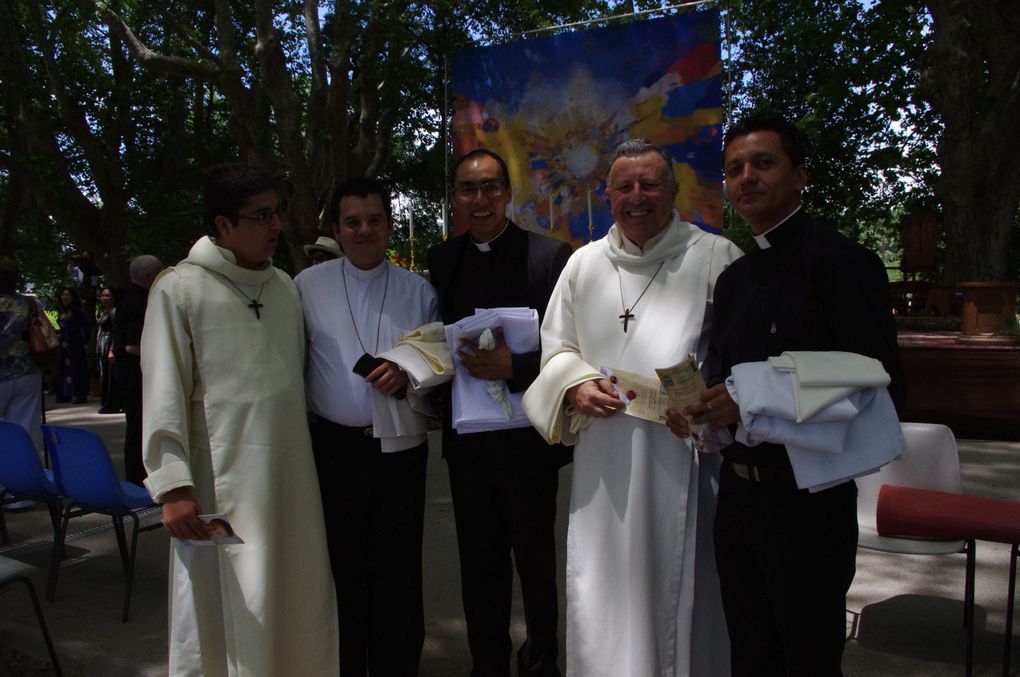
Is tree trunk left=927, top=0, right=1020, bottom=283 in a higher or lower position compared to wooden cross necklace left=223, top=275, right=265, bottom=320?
higher

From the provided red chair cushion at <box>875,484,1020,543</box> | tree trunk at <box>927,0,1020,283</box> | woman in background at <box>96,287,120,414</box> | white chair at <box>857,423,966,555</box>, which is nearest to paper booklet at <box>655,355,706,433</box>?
red chair cushion at <box>875,484,1020,543</box>

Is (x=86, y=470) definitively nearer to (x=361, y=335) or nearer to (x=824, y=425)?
(x=361, y=335)

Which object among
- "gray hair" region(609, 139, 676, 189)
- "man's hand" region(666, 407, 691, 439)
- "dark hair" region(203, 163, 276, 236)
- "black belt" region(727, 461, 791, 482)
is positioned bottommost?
"black belt" region(727, 461, 791, 482)

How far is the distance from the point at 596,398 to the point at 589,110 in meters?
5.55

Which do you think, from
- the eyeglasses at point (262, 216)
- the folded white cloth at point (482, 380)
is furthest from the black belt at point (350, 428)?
the eyeglasses at point (262, 216)

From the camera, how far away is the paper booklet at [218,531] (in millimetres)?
2328

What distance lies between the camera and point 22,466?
443 centimetres

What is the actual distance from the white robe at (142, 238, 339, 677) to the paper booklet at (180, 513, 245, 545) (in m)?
0.14

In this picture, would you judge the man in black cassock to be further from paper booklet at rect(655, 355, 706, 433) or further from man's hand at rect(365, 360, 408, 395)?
man's hand at rect(365, 360, 408, 395)

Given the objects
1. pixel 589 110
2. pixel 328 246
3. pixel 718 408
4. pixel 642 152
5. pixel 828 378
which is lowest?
pixel 718 408

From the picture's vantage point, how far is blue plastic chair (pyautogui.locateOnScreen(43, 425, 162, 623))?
4047mm

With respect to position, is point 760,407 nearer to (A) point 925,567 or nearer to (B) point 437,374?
(B) point 437,374

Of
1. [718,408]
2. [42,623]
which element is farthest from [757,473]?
[42,623]

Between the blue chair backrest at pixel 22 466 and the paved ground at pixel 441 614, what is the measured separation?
59 centimetres
